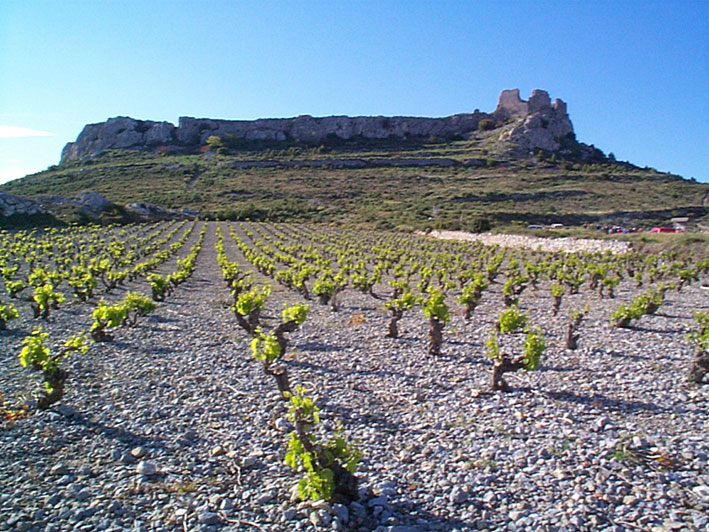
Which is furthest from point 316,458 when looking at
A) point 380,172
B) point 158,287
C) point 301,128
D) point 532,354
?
point 301,128

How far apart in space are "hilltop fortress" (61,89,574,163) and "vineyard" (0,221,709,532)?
115649mm

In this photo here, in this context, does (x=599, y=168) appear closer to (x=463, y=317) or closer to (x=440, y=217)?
(x=440, y=217)

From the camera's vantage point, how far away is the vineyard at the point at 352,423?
18.9 ft

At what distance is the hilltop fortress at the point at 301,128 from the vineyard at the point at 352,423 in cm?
11565

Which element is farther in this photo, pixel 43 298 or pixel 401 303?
pixel 43 298

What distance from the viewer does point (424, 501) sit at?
598 cm

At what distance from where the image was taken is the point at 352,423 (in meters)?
8.11

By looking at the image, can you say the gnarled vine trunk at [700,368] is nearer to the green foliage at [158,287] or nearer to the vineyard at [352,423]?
the vineyard at [352,423]

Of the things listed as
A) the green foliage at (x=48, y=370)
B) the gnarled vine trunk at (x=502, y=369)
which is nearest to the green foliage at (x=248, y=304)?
the green foliage at (x=48, y=370)

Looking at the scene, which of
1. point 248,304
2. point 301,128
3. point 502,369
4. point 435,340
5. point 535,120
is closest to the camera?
point 502,369

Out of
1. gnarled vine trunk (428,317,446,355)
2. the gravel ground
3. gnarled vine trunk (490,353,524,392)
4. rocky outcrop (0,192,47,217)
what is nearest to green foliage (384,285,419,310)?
gnarled vine trunk (428,317,446,355)

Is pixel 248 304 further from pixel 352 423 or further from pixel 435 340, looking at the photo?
pixel 352 423

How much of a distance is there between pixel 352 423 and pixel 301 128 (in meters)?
128

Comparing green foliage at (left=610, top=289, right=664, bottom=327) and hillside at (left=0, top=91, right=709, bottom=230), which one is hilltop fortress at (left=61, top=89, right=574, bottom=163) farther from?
green foliage at (left=610, top=289, right=664, bottom=327)
